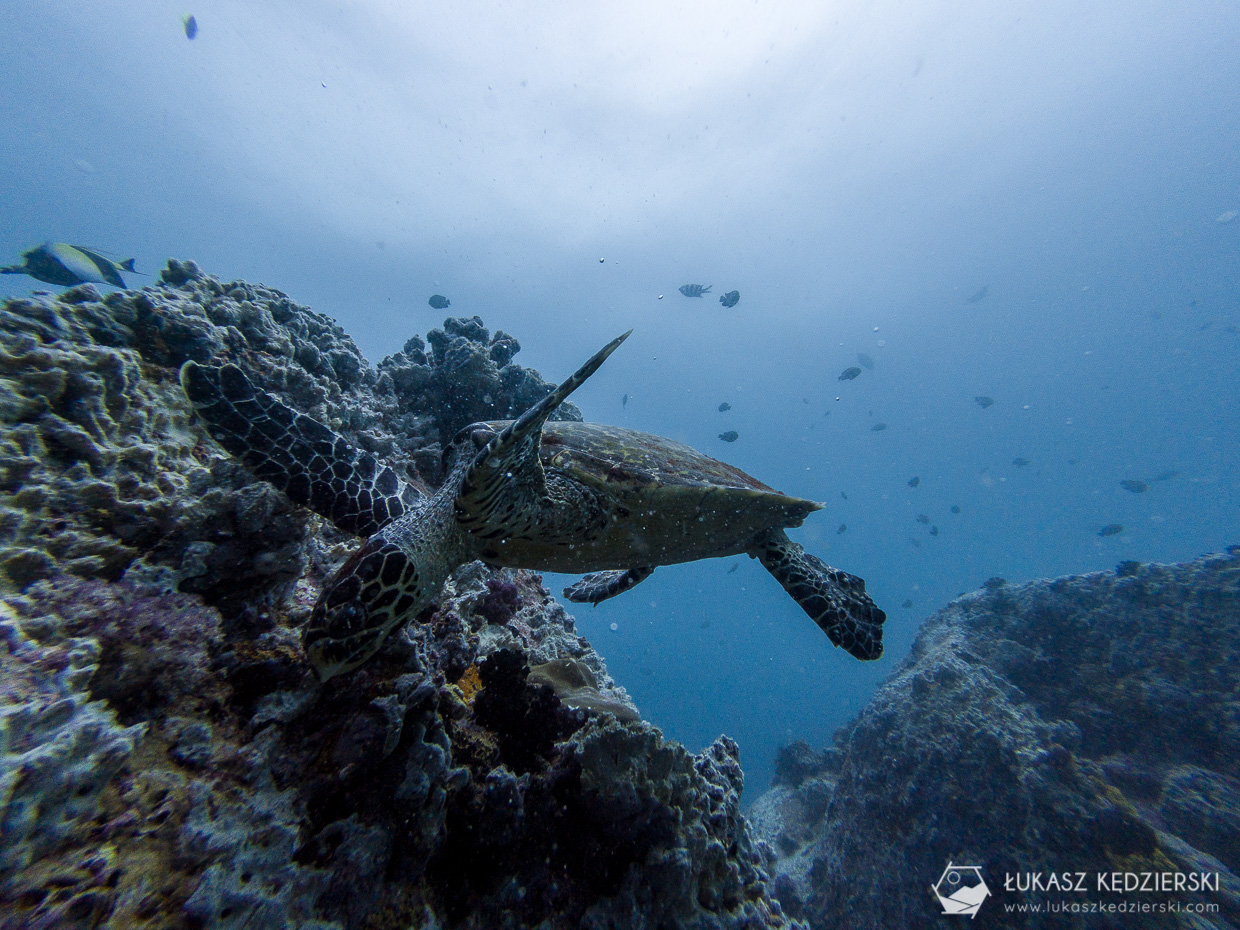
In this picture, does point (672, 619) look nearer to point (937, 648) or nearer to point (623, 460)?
point (937, 648)

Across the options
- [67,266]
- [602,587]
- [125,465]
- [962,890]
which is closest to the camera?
[125,465]

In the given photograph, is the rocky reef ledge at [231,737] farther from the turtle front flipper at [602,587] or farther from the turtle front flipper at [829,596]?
the turtle front flipper at [602,587]

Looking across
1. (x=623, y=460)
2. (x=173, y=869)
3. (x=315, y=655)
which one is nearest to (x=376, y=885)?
(x=173, y=869)

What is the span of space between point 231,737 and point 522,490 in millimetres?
1654

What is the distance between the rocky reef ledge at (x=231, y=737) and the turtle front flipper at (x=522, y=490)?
79 cm

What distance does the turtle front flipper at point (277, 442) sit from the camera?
2.42 metres

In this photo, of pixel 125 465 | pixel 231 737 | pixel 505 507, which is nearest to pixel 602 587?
pixel 505 507

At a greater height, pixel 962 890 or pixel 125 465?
pixel 125 465

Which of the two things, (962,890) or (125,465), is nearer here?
(125,465)

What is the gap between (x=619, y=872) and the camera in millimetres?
2295

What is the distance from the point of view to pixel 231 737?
1752mm

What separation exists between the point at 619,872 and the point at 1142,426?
13279cm

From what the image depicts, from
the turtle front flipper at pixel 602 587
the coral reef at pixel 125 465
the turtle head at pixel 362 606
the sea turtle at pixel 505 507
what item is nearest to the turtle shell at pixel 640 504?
the sea turtle at pixel 505 507

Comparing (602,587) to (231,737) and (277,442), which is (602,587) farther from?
(231,737)
